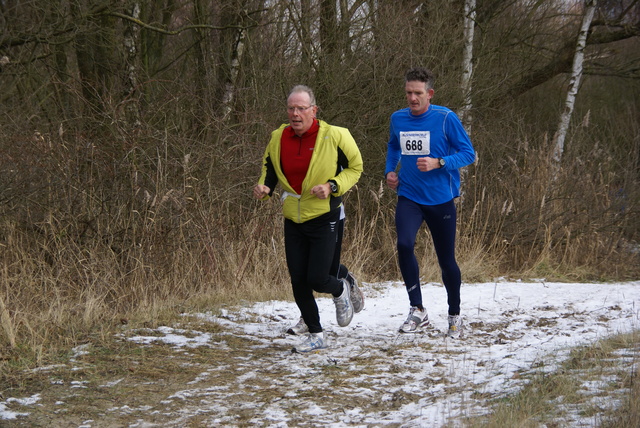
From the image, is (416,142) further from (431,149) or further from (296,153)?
(296,153)

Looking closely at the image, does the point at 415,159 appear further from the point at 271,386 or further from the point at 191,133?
the point at 191,133

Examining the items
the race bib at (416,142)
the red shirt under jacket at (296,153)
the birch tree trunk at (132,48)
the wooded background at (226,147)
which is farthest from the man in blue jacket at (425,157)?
the birch tree trunk at (132,48)

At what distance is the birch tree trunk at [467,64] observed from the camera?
38.3 feet

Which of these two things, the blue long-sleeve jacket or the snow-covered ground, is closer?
the snow-covered ground

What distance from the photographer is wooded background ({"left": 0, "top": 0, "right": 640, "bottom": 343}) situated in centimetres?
786

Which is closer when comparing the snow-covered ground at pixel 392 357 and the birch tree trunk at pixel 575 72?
the snow-covered ground at pixel 392 357

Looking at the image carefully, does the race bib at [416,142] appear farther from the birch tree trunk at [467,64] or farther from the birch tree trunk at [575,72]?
the birch tree trunk at [575,72]

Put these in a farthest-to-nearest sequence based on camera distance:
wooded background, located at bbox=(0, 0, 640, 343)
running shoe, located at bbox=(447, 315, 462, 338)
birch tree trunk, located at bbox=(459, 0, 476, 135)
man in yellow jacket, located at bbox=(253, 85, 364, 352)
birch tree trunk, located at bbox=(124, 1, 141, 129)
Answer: birch tree trunk, located at bbox=(459, 0, 476, 135) < birch tree trunk, located at bbox=(124, 1, 141, 129) < wooded background, located at bbox=(0, 0, 640, 343) < running shoe, located at bbox=(447, 315, 462, 338) < man in yellow jacket, located at bbox=(253, 85, 364, 352)

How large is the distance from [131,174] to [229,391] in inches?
161

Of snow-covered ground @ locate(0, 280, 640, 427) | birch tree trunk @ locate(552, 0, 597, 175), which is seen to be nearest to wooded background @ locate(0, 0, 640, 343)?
birch tree trunk @ locate(552, 0, 597, 175)

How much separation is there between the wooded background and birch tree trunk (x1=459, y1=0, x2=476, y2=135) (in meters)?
0.03

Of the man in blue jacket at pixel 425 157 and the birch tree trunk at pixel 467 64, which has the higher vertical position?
the birch tree trunk at pixel 467 64

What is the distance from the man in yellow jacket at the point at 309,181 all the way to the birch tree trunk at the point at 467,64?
6.75 m

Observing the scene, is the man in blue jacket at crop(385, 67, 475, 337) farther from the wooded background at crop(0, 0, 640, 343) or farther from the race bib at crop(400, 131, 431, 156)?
the wooded background at crop(0, 0, 640, 343)
